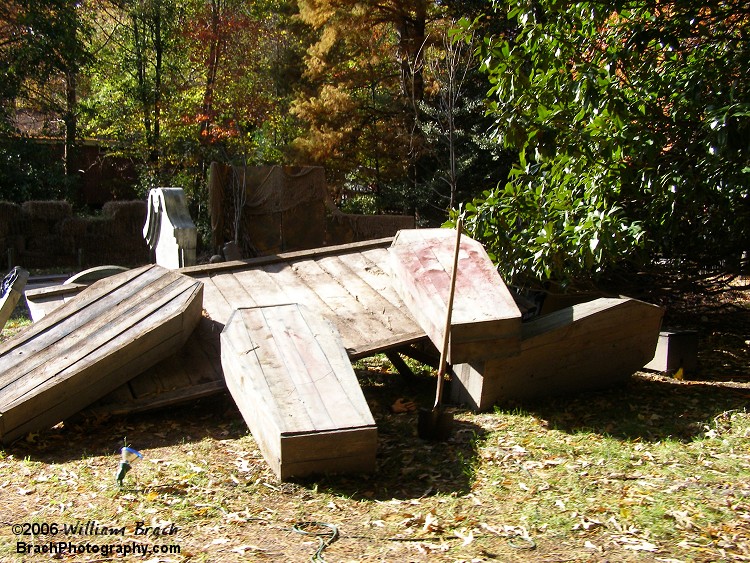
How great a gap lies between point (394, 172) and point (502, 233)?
38.8 feet

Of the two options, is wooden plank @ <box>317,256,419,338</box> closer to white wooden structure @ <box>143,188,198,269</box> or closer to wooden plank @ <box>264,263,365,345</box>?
wooden plank @ <box>264,263,365,345</box>

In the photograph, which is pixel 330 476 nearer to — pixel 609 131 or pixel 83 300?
pixel 83 300

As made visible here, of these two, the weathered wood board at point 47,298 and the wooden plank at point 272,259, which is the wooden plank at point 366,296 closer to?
the wooden plank at point 272,259

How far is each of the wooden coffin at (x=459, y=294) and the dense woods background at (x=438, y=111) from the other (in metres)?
0.61

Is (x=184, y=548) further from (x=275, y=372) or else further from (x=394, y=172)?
(x=394, y=172)

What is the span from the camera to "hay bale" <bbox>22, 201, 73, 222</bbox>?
16.2 meters

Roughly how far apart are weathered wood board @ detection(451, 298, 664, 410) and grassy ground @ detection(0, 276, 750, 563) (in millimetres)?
152

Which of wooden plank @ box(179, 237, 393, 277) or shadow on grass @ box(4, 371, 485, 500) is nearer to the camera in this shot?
shadow on grass @ box(4, 371, 485, 500)

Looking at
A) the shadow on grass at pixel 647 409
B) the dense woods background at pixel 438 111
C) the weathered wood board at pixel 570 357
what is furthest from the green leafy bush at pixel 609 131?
the shadow on grass at pixel 647 409

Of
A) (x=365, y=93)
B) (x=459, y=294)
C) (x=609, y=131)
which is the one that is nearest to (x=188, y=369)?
(x=459, y=294)

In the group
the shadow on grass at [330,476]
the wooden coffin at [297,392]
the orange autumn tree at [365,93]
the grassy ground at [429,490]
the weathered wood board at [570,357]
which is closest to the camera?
the grassy ground at [429,490]

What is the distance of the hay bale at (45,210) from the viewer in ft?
53.3

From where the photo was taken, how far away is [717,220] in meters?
6.95

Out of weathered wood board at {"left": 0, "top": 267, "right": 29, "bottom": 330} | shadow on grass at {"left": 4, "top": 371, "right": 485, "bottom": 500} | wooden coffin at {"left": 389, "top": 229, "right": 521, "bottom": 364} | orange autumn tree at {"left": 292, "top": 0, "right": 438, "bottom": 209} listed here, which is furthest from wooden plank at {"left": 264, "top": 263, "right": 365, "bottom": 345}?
orange autumn tree at {"left": 292, "top": 0, "right": 438, "bottom": 209}
